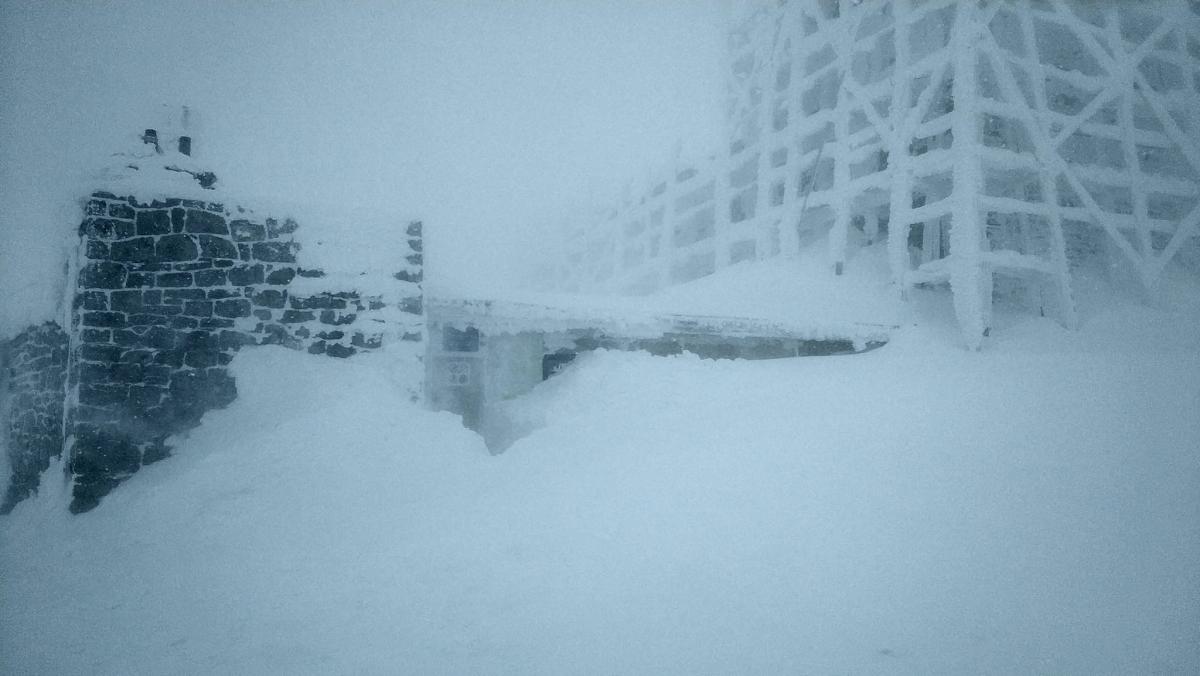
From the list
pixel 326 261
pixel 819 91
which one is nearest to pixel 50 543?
pixel 326 261

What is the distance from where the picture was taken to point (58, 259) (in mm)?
5219

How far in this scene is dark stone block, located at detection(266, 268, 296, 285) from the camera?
485 centimetres

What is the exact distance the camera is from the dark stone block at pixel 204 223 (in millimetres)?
4672

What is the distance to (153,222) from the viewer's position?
4.59m

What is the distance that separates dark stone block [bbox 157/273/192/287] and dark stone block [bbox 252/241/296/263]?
1.71ft

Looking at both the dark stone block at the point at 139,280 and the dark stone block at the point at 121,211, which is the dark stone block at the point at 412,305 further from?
the dark stone block at the point at 121,211

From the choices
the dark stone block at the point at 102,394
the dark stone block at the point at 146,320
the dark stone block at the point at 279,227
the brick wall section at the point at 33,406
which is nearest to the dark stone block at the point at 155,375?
the dark stone block at the point at 102,394

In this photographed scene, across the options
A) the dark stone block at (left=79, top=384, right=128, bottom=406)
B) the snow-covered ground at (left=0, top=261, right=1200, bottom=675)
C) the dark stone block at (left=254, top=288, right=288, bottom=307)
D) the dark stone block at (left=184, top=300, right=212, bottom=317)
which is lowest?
the snow-covered ground at (left=0, top=261, right=1200, bottom=675)

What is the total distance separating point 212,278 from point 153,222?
61 cm

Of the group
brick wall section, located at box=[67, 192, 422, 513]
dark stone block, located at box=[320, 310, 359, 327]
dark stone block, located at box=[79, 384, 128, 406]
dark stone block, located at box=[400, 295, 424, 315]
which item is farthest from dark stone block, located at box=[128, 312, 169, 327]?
dark stone block, located at box=[400, 295, 424, 315]

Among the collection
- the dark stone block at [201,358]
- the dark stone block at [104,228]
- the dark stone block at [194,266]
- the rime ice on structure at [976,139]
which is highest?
the rime ice on structure at [976,139]

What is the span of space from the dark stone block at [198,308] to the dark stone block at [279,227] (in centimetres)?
76

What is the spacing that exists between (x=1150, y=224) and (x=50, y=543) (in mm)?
14512

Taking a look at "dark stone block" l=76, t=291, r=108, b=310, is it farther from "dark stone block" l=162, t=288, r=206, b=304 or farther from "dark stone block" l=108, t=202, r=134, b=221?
"dark stone block" l=108, t=202, r=134, b=221
